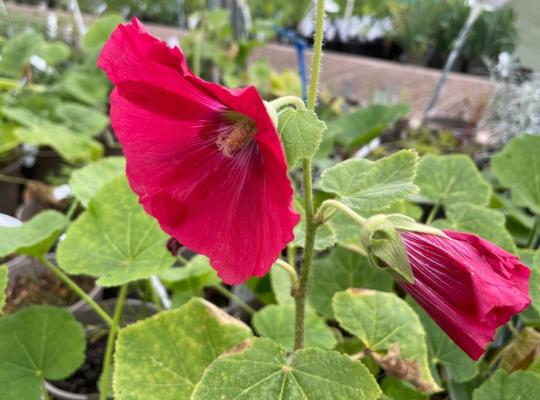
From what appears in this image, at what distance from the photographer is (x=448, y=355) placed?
0.56 meters

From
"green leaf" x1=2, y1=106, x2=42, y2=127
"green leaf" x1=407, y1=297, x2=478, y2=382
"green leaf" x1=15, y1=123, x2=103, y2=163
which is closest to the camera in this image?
"green leaf" x1=407, y1=297, x2=478, y2=382

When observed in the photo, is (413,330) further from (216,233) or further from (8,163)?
(8,163)

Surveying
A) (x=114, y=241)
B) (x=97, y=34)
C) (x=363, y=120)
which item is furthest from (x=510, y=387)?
(x=97, y=34)

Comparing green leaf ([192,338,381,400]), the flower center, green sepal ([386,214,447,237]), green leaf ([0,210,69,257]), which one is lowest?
green leaf ([0,210,69,257])

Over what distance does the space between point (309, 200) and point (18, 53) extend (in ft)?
4.18

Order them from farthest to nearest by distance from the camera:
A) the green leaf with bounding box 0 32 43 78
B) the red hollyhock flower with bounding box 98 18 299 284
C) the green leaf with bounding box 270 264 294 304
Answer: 1. the green leaf with bounding box 0 32 43 78
2. the green leaf with bounding box 270 264 294 304
3. the red hollyhock flower with bounding box 98 18 299 284

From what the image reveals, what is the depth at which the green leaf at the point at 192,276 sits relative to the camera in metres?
0.68

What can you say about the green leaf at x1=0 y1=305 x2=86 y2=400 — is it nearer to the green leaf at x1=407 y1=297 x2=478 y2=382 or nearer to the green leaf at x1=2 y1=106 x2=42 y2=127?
the green leaf at x1=407 y1=297 x2=478 y2=382

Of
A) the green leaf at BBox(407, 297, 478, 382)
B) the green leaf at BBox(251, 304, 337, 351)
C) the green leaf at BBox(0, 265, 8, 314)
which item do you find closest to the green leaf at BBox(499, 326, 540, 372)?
the green leaf at BBox(407, 297, 478, 382)

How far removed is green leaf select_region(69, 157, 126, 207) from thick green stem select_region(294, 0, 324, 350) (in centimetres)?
36

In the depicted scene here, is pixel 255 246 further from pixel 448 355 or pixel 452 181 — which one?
pixel 452 181

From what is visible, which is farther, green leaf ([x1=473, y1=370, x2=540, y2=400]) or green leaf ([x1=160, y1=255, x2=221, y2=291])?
green leaf ([x1=160, y1=255, x2=221, y2=291])

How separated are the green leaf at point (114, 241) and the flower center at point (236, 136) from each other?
198 millimetres

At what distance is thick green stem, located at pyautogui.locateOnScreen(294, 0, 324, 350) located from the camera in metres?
0.35
